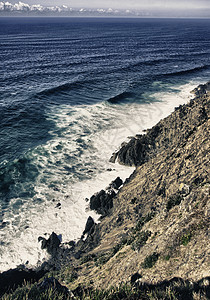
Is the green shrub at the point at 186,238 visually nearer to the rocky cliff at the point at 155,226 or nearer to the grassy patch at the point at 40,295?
the rocky cliff at the point at 155,226

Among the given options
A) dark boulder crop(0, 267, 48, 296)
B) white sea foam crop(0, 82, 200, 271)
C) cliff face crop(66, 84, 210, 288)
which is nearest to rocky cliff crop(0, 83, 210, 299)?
cliff face crop(66, 84, 210, 288)

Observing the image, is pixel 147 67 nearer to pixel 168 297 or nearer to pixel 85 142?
pixel 85 142

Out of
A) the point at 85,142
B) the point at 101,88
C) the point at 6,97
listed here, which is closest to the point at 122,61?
the point at 101,88

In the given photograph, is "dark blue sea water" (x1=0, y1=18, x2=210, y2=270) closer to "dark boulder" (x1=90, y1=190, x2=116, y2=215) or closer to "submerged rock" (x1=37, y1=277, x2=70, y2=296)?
"dark boulder" (x1=90, y1=190, x2=116, y2=215)

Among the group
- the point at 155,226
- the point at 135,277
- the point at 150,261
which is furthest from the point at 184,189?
the point at 135,277

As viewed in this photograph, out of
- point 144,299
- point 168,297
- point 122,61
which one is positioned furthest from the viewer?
point 122,61
